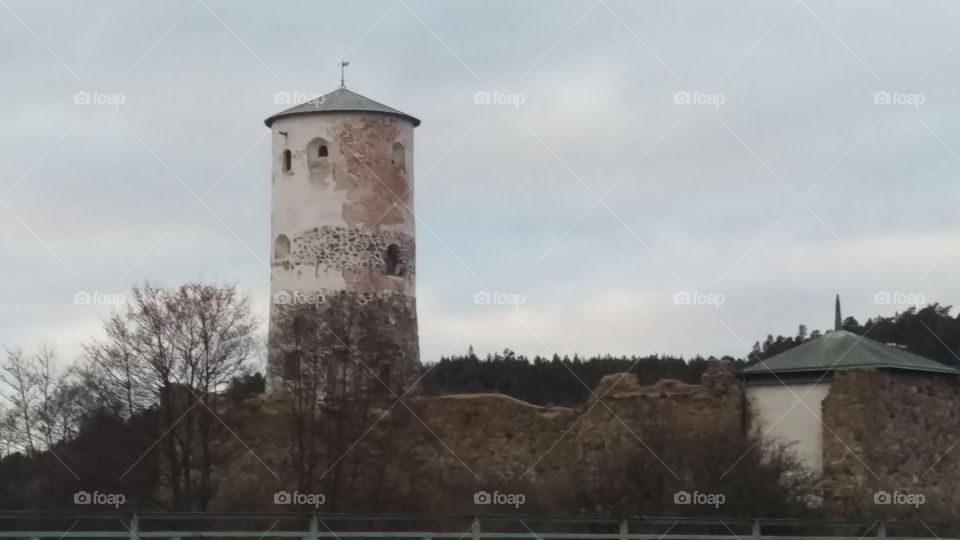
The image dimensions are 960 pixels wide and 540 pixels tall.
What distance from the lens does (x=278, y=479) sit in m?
38.0

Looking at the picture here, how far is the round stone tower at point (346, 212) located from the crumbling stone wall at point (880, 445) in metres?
9.57

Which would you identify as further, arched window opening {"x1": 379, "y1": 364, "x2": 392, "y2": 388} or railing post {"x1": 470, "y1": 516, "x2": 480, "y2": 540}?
arched window opening {"x1": 379, "y1": 364, "x2": 392, "y2": 388}

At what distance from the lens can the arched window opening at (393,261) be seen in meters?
47.2

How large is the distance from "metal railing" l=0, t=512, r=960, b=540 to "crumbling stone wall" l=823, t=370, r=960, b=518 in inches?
238

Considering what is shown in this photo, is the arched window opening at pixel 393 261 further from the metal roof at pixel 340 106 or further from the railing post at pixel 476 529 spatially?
the railing post at pixel 476 529

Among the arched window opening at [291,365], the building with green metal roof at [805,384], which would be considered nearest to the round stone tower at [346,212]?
the arched window opening at [291,365]

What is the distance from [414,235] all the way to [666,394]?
8.50m

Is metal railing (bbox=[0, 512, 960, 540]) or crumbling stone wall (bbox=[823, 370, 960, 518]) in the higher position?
crumbling stone wall (bbox=[823, 370, 960, 518])

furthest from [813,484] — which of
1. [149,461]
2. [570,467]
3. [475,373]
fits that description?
[475,373]

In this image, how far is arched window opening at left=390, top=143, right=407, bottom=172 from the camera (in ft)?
156

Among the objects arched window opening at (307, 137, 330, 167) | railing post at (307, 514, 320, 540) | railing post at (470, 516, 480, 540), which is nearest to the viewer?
railing post at (307, 514, 320, 540)

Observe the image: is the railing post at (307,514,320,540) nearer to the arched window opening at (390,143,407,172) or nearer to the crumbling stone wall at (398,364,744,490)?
the crumbling stone wall at (398,364,744,490)

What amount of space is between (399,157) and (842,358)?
35.8ft

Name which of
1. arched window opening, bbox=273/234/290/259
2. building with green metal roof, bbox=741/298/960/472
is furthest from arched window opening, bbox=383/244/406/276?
building with green metal roof, bbox=741/298/960/472
